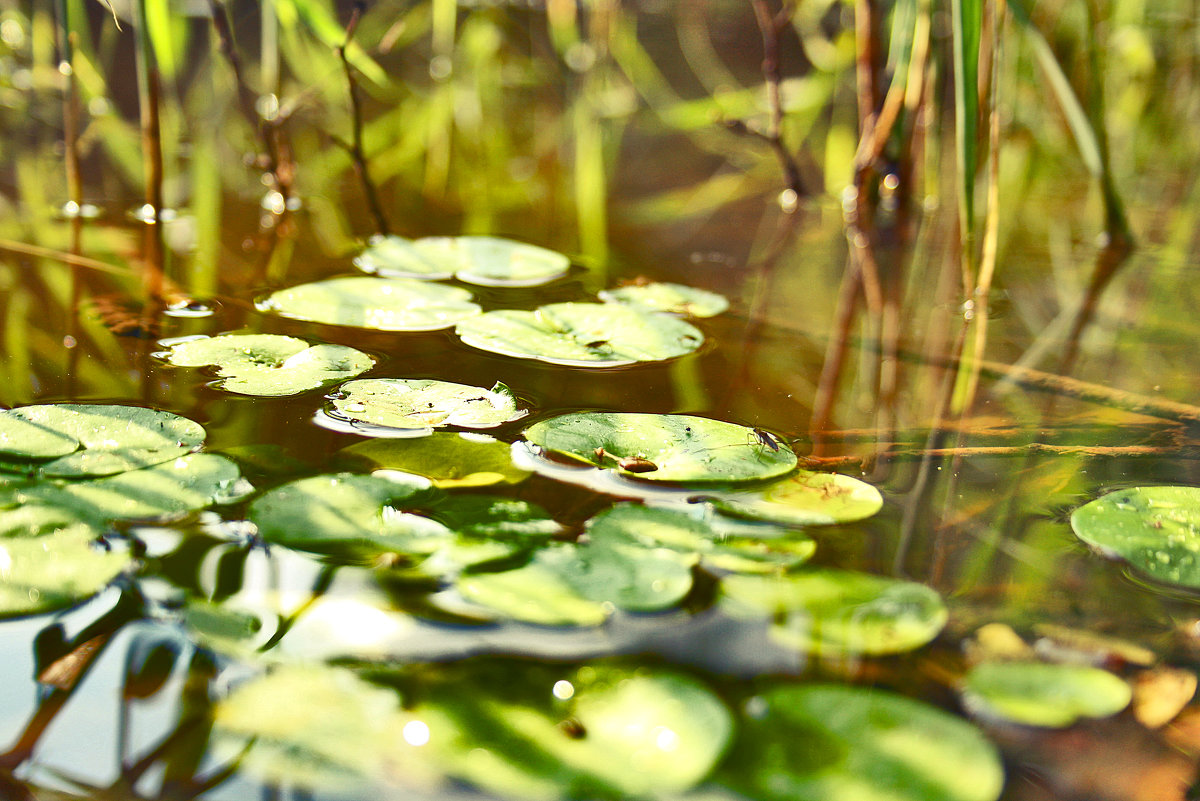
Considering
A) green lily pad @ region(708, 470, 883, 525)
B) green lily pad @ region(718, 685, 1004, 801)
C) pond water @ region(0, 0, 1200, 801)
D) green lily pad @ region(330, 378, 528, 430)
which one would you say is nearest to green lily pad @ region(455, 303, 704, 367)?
pond water @ region(0, 0, 1200, 801)

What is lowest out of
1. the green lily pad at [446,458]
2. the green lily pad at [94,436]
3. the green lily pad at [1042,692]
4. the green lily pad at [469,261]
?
the green lily pad at [1042,692]

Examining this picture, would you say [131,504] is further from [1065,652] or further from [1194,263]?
[1194,263]

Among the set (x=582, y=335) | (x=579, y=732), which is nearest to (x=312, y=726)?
(x=579, y=732)

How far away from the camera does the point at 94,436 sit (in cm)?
73

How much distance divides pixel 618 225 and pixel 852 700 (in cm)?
123

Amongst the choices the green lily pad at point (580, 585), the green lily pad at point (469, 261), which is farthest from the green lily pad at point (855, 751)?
the green lily pad at point (469, 261)

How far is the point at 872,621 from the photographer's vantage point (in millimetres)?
607

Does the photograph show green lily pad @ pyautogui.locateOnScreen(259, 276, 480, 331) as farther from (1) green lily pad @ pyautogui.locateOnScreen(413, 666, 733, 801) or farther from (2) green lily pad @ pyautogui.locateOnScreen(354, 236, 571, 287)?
(1) green lily pad @ pyautogui.locateOnScreen(413, 666, 733, 801)

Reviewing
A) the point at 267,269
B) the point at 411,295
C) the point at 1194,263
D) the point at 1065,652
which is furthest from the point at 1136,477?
the point at 267,269

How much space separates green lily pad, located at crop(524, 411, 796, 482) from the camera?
751 millimetres

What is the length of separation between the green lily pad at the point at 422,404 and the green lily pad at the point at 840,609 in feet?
1.00

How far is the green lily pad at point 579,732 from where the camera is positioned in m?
0.47

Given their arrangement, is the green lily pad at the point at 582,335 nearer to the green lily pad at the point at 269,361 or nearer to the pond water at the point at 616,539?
the pond water at the point at 616,539

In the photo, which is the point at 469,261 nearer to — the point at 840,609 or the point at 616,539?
the point at 616,539
